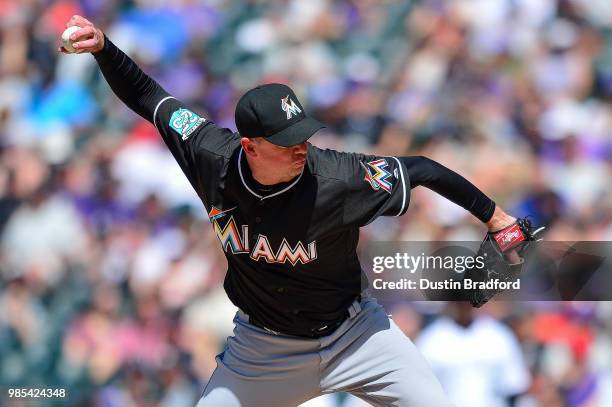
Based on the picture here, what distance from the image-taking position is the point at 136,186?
13.2 ft

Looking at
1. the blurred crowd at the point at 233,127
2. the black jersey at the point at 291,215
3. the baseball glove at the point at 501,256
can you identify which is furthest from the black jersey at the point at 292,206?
the blurred crowd at the point at 233,127

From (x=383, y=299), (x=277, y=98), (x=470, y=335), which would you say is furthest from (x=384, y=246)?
(x=277, y=98)

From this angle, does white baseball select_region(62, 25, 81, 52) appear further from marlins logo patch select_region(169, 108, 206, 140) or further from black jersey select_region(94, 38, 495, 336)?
marlins logo patch select_region(169, 108, 206, 140)

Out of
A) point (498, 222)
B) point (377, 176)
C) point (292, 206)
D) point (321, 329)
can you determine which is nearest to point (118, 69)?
point (292, 206)

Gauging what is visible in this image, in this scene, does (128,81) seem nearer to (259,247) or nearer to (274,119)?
(274,119)

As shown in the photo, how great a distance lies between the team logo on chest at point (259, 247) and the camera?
111 inches

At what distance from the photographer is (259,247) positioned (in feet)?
9.32

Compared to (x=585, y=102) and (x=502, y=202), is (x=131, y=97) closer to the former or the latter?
(x=502, y=202)

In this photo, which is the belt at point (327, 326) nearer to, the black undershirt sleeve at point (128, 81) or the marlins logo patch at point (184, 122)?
the marlins logo patch at point (184, 122)

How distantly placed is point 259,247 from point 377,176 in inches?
17.4

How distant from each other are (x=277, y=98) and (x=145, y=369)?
1.86 m

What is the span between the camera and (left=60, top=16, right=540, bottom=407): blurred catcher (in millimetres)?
2805

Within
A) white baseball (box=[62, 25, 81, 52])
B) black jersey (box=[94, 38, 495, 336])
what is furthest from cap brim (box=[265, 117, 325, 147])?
white baseball (box=[62, 25, 81, 52])

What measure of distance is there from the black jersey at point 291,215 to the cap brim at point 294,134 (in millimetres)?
195
